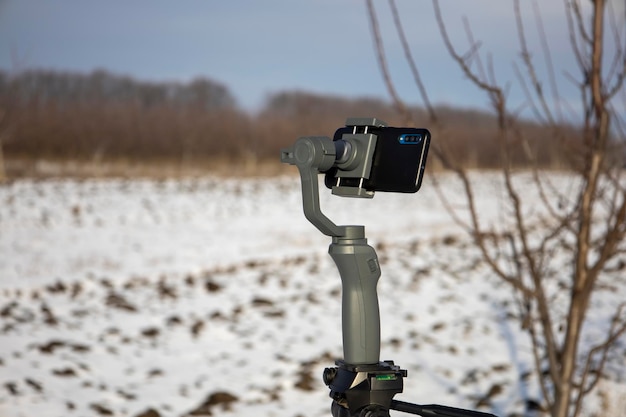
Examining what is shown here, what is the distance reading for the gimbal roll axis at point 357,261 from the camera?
1.53 meters

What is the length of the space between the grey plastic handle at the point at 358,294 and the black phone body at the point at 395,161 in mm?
114

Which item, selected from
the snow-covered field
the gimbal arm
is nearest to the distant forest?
the snow-covered field

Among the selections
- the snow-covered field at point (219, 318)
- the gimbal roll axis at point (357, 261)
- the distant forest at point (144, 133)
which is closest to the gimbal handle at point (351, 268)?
the gimbal roll axis at point (357, 261)

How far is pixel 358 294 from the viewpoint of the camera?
1.55 m

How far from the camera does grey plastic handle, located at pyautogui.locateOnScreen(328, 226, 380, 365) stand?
60.9 inches

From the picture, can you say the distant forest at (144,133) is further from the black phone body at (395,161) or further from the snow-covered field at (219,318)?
the black phone body at (395,161)

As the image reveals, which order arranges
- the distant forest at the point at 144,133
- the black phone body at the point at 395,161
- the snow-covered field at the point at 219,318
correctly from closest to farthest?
1. the black phone body at the point at 395,161
2. the snow-covered field at the point at 219,318
3. the distant forest at the point at 144,133

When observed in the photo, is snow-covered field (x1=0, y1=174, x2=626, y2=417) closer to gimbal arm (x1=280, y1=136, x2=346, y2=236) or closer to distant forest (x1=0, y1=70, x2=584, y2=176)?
gimbal arm (x1=280, y1=136, x2=346, y2=236)

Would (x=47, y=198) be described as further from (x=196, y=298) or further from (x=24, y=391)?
(x=24, y=391)

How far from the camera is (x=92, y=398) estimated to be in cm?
468

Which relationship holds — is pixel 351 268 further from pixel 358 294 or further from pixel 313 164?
pixel 313 164

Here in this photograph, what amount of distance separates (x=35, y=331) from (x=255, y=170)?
23.1m

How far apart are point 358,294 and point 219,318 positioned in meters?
5.57

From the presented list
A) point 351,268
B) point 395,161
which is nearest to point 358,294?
point 351,268
